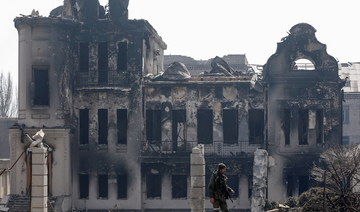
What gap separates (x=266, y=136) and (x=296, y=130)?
5.58 feet

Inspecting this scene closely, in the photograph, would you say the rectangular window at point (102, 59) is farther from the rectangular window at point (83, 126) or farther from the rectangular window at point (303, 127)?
the rectangular window at point (303, 127)

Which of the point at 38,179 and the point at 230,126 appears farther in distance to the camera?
the point at 230,126

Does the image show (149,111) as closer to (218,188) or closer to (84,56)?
(84,56)

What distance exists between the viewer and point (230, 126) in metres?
42.7

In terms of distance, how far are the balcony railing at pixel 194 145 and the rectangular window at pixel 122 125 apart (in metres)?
1.25

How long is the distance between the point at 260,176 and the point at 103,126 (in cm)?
920

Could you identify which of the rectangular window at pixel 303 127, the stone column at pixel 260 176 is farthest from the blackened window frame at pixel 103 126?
the rectangular window at pixel 303 127

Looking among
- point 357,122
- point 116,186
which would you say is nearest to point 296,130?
point 116,186

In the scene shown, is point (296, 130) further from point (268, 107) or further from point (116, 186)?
point (116, 186)

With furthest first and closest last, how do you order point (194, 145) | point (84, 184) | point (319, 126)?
point (194, 145), point (84, 184), point (319, 126)

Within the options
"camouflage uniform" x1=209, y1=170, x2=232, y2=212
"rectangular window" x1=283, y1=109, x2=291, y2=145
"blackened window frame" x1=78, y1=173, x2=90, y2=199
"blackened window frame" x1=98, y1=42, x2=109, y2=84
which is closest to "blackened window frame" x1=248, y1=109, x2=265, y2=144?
Result: "rectangular window" x1=283, y1=109, x2=291, y2=145

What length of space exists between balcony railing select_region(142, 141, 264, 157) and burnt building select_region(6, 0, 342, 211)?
0.06 metres

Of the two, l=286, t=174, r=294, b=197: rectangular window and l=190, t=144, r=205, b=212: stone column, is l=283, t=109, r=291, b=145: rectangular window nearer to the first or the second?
l=286, t=174, r=294, b=197: rectangular window

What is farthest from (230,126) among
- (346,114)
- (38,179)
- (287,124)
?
(346,114)
